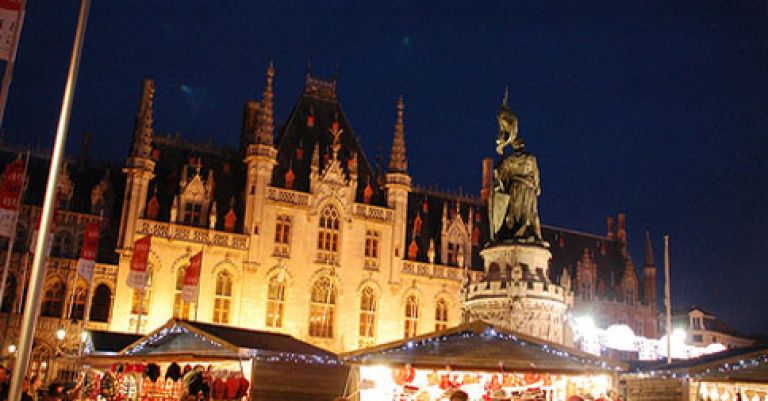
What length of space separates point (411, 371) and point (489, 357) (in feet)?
5.52

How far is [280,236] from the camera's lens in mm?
39656

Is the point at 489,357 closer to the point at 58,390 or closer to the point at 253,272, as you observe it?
the point at 58,390

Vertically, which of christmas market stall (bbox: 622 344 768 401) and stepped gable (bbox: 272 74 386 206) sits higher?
stepped gable (bbox: 272 74 386 206)

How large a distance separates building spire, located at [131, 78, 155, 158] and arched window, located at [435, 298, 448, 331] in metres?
17.2

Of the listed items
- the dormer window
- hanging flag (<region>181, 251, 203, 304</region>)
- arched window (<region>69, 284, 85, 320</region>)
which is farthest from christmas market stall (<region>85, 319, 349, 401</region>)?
the dormer window

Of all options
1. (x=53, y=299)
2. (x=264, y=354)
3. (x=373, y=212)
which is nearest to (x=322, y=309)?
(x=373, y=212)

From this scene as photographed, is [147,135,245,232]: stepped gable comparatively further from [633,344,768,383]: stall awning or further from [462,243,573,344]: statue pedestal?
[633,344,768,383]: stall awning

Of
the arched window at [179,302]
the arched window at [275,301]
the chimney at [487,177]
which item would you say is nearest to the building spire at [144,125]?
the arched window at [179,302]

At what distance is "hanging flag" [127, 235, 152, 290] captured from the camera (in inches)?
1224

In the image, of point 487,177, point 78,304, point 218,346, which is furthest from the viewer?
point 487,177

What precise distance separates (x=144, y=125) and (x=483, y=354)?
27646 millimetres

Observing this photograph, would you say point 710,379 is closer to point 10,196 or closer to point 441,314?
point 10,196

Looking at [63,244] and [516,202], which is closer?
[516,202]

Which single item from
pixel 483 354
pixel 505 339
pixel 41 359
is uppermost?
pixel 505 339
